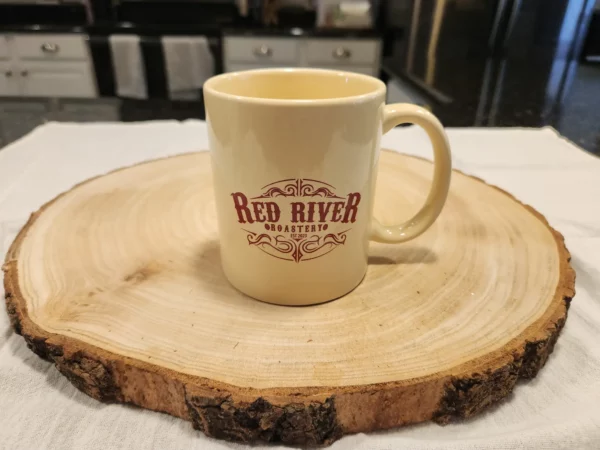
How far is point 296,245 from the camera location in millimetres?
417

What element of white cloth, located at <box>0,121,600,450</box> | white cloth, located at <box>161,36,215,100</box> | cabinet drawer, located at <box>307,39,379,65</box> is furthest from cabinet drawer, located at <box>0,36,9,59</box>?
white cloth, located at <box>0,121,600,450</box>

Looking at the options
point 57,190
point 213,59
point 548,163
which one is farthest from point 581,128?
point 213,59

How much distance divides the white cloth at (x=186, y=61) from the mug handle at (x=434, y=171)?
1868 millimetres

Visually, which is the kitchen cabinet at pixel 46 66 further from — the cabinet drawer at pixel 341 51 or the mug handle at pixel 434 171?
the mug handle at pixel 434 171

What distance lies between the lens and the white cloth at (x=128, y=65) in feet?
7.05

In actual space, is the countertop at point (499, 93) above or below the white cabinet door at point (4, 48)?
above

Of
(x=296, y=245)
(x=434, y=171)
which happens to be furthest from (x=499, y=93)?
(x=296, y=245)

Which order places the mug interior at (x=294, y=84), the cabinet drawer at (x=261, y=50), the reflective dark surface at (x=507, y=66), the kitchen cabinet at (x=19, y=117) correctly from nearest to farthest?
1. the mug interior at (x=294, y=84)
2. the kitchen cabinet at (x=19, y=117)
3. the reflective dark surface at (x=507, y=66)
4. the cabinet drawer at (x=261, y=50)

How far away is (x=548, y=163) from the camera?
92 cm

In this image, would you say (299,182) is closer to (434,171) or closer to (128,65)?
(434,171)

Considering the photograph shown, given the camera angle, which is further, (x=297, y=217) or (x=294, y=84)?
(x=294, y=84)

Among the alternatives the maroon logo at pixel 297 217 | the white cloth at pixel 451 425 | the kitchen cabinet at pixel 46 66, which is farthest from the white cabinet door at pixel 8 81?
the maroon logo at pixel 297 217

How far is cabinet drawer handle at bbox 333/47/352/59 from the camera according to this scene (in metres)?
2.15

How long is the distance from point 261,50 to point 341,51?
37 centimetres
